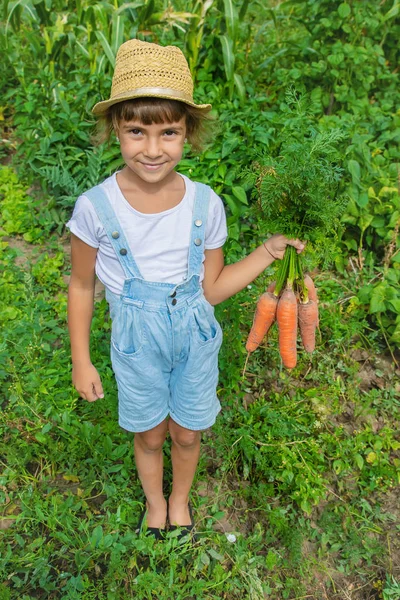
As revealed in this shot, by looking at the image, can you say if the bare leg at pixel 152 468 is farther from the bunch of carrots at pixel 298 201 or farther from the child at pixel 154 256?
the bunch of carrots at pixel 298 201

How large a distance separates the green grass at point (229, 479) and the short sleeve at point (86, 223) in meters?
0.94

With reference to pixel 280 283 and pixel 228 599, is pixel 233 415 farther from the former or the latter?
pixel 280 283

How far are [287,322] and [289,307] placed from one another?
76 millimetres

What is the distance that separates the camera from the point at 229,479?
254cm

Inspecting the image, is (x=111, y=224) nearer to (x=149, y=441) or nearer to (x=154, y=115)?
(x=154, y=115)

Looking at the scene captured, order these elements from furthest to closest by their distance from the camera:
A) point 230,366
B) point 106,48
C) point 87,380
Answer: point 106,48 → point 230,366 → point 87,380

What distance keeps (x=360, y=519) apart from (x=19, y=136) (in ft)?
11.0

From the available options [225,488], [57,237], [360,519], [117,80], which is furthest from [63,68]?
[360,519]

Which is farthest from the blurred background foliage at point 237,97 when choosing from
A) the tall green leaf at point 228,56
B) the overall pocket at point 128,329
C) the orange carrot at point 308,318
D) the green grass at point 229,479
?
the overall pocket at point 128,329

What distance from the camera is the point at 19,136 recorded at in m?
4.11

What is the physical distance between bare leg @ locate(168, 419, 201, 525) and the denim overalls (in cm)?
11

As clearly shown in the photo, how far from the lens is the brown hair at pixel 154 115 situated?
155cm

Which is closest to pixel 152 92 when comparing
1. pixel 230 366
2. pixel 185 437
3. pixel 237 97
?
pixel 185 437

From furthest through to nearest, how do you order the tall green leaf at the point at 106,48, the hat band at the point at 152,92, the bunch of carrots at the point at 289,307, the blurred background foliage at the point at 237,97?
1. the tall green leaf at the point at 106,48
2. the blurred background foliage at the point at 237,97
3. the bunch of carrots at the point at 289,307
4. the hat band at the point at 152,92
